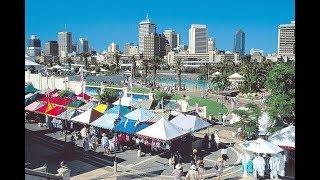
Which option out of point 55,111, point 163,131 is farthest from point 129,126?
point 55,111

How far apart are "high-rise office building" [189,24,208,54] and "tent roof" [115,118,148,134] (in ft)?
265

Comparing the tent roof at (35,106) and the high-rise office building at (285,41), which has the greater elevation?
the high-rise office building at (285,41)

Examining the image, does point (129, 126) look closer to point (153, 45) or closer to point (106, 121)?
point (106, 121)

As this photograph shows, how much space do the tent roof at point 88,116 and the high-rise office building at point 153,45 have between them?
220 ft

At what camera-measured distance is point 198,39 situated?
339 feet

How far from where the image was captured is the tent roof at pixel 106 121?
12.0 m

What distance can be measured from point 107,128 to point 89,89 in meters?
14.4

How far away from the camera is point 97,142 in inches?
467

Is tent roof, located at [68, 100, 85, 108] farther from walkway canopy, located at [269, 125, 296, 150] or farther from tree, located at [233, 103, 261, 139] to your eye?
walkway canopy, located at [269, 125, 296, 150]

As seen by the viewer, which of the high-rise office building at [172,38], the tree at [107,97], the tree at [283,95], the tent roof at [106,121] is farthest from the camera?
the high-rise office building at [172,38]

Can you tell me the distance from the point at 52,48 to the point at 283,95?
319 ft

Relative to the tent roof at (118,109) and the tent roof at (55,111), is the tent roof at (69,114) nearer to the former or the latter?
the tent roof at (55,111)

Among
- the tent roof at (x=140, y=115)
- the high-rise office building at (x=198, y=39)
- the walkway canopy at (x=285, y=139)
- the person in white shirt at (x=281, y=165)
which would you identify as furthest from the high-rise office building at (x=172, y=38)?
the person in white shirt at (x=281, y=165)
